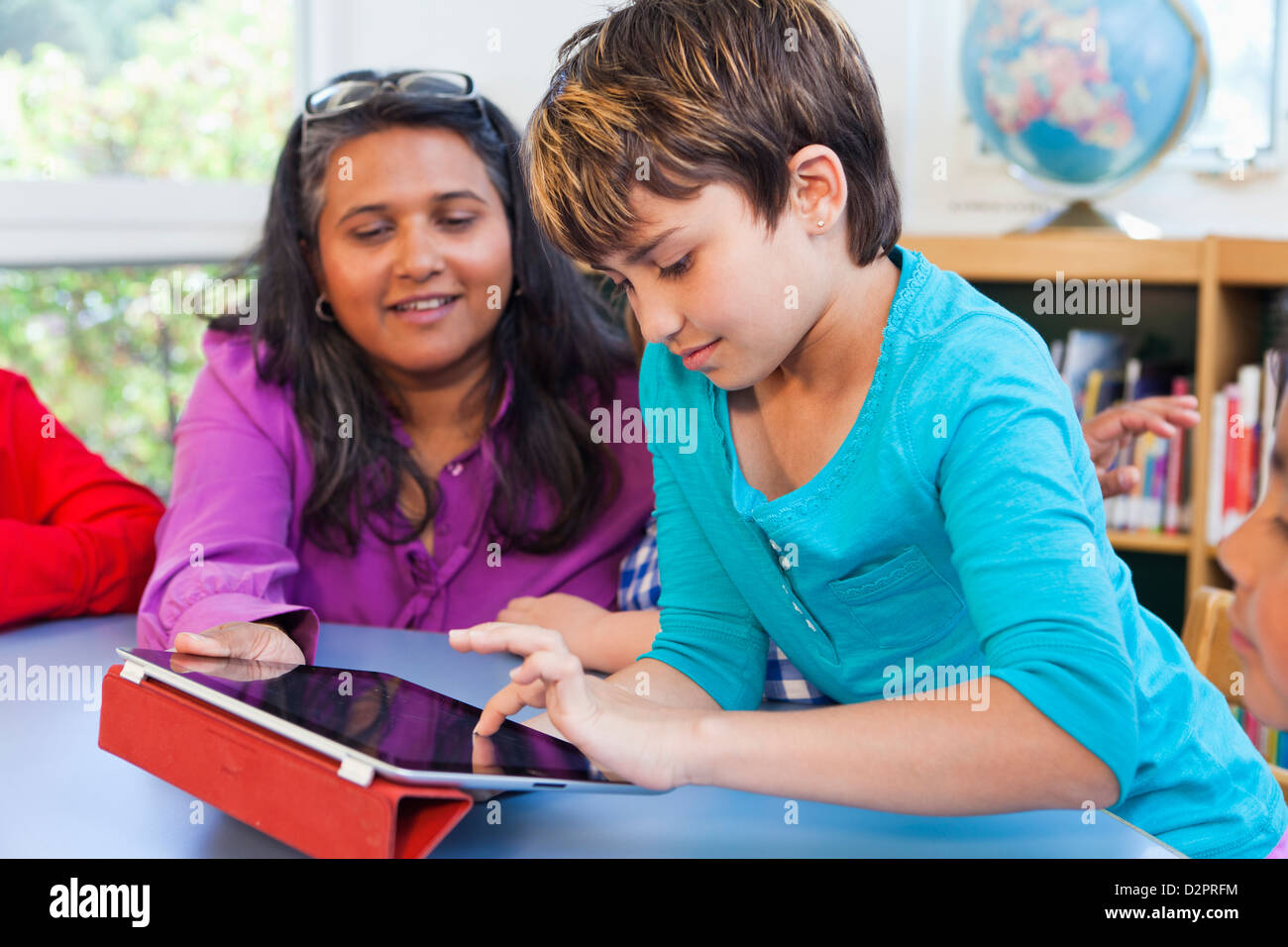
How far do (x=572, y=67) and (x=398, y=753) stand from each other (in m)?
→ 0.51

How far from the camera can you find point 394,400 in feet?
5.03

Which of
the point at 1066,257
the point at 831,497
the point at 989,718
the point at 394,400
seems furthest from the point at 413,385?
the point at 1066,257

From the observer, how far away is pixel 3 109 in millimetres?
2574

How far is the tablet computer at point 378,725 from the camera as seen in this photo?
2.25ft

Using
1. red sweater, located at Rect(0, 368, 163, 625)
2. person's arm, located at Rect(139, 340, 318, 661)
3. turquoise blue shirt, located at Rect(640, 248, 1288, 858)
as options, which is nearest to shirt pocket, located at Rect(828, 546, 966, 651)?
turquoise blue shirt, located at Rect(640, 248, 1288, 858)

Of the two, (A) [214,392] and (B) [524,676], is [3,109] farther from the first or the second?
(B) [524,676]

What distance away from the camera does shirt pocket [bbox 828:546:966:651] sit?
92 cm

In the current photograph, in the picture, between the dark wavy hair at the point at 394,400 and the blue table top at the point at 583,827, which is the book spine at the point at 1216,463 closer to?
the dark wavy hair at the point at 394,400

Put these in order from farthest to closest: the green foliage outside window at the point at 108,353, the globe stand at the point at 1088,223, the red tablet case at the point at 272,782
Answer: the green foliage outside window at the point at 108,353
the globe stand at the point at 1088,223
the red tablet case at the point at 272,782

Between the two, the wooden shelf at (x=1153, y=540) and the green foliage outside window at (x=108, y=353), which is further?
the green foliage outside window at (x=108, y=353)

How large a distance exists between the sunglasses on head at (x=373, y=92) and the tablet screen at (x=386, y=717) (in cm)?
81
